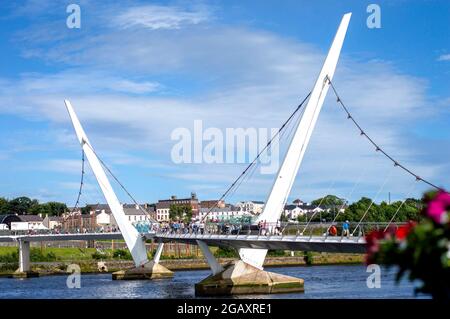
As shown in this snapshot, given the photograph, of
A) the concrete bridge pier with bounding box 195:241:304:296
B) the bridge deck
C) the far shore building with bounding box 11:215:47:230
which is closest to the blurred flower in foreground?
the bridge deck

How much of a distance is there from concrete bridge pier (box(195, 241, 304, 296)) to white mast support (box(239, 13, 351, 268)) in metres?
1.13

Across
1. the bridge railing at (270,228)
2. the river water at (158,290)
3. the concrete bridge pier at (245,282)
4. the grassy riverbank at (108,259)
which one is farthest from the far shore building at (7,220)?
the concrete bridge pier at (245,282)

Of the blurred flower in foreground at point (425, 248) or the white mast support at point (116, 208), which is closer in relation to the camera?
the blurred flower in foreground at point (425, 248)

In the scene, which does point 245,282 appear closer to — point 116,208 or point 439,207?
point 116,208

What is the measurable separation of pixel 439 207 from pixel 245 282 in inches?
1733

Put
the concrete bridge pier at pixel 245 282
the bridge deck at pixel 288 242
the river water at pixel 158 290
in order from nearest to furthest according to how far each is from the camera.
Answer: the bridge deck at pixel 288 242, the river water at pixel 158 290, the concrete bridge pier at pixel 245 282

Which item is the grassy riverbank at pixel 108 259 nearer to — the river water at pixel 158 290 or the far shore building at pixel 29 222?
the river water at pixel 158 290

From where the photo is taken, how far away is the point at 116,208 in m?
82.2

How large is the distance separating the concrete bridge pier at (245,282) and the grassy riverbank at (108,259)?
1946 inches

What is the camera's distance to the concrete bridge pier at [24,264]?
94394mm

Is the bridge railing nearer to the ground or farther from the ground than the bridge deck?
farther from the ground

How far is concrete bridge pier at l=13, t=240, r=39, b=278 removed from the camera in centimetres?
9439

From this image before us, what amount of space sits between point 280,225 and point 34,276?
168ft

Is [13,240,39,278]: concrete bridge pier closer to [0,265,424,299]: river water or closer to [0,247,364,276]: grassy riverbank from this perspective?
[0,247,364,276]: grassy riverbank
